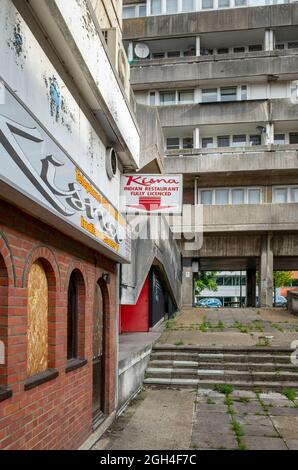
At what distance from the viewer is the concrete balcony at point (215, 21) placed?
32.4 meters

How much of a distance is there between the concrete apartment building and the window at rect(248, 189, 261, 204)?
0.19ft

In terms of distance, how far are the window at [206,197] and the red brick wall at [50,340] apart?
76.8ft

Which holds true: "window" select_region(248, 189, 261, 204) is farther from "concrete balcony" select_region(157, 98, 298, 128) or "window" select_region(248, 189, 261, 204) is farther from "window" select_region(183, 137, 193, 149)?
"window" select_region(183, 137, 193, 149)

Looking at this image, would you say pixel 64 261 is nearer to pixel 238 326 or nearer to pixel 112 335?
pixel 112 335

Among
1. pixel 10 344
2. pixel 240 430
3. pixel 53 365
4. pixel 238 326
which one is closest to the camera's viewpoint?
pixel 10 344

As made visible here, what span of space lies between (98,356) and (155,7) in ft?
101

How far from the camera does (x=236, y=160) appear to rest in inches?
1168

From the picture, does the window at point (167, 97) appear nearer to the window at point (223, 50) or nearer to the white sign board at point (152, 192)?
the window at point (223, 50)

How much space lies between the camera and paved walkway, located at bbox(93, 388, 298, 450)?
744cm

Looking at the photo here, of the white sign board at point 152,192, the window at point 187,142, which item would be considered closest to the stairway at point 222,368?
the white sign board at point 152,192

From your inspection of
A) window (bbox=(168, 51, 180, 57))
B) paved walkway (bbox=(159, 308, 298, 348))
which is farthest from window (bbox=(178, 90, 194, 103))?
paved walkway (bbox=(159, 308, 298, 348))

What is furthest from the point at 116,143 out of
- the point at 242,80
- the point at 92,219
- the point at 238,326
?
the point at 242,80

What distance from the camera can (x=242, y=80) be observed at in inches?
1264
